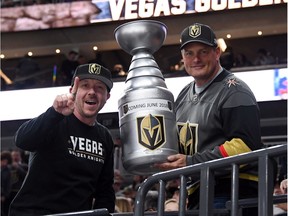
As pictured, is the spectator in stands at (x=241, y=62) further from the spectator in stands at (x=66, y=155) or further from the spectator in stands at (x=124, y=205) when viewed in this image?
the spectator in stands at (x=66, y=155)

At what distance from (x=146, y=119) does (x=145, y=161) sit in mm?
168

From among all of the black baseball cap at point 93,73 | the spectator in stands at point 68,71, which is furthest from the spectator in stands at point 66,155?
the spectator in stands at point 68,71

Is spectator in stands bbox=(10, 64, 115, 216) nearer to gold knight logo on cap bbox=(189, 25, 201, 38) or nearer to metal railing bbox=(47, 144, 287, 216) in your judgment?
gold knight logo on cap bbox=(189, 25, 201, 38)

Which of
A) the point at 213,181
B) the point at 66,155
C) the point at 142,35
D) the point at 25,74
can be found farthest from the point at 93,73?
the point at 25,74

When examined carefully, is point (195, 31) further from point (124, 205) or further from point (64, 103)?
point (124, 205)

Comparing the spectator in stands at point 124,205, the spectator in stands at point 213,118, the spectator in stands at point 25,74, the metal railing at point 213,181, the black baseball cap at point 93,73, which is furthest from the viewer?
the spectator in stands at point 25,74

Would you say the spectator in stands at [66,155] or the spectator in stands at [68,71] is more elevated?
the spectator in stands at [68,71]

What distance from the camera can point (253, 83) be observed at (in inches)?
471

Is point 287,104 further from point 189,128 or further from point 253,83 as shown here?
point 189,128

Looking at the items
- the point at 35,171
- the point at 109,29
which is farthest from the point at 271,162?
the point at 109,29

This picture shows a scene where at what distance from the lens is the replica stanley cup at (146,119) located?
95.0 inches

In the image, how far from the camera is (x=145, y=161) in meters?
2.41

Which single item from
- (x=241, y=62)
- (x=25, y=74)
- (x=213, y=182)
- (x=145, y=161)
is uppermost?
(x=241, y=62)

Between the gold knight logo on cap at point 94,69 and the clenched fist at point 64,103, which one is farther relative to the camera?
the gold knight logo on cap at point 94,69
